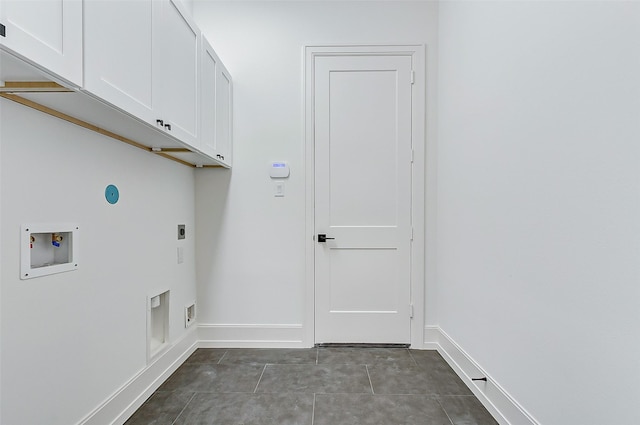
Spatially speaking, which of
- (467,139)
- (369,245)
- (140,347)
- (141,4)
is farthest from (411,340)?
(141,4)

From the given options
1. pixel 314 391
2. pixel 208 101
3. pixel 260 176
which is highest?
pixel 208 101

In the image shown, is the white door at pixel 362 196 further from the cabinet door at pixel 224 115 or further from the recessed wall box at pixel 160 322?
the recessed wall box at pixel 160 322

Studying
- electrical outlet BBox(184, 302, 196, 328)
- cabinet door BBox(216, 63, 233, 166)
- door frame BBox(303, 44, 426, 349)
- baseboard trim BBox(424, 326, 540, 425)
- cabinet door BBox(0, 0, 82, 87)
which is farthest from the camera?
door frame BBox(303, 44, 426, 349)

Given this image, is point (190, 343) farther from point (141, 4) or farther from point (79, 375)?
→ point (141, 4)

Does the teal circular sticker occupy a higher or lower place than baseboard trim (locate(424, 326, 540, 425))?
higher

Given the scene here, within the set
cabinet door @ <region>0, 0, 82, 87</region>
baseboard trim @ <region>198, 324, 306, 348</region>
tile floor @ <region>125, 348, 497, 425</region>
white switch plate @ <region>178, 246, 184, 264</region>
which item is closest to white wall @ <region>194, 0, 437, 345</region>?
baseboard trim @ <region>198, 324, 306, 348</region>

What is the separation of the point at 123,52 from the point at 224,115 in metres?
1.19

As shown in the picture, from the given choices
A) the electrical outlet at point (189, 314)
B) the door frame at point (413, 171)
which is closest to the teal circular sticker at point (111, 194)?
the electrical outlet at point (189, 314)

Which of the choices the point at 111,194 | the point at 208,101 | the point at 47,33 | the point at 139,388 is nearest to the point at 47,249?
the point at 111,194

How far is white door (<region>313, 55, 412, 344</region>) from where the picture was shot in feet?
8.44

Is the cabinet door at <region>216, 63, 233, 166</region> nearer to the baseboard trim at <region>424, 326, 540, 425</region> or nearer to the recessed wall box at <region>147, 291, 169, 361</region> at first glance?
the recessed wall box at <region>147, 291, 169, 361</region>

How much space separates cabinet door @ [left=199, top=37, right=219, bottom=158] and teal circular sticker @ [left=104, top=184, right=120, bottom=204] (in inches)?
21.8

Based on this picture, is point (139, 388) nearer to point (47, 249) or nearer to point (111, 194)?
point (47, 249)

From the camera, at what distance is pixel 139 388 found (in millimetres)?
1779
